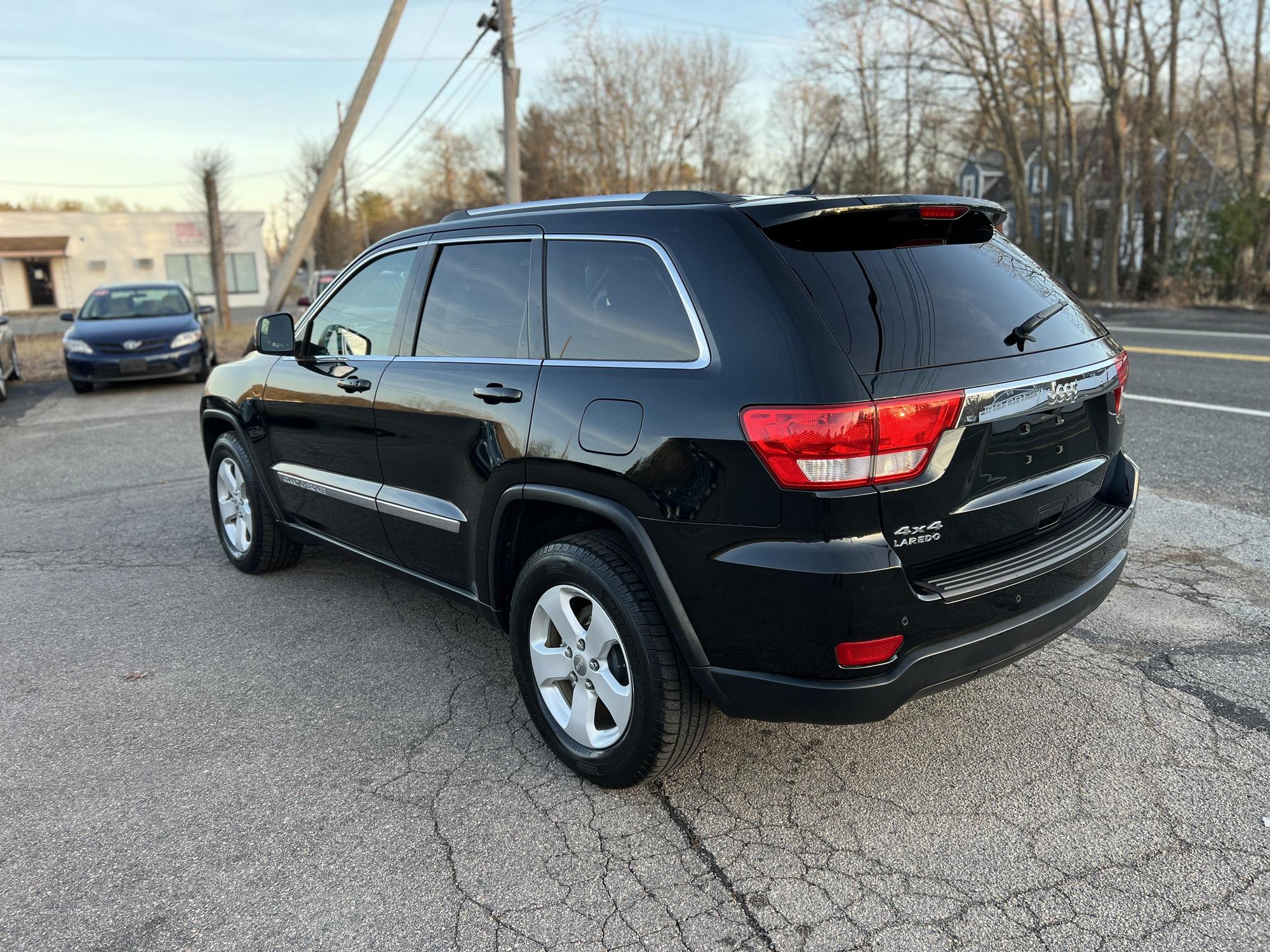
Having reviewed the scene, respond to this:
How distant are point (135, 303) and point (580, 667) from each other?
1344 cm

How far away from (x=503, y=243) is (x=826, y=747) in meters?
2.10

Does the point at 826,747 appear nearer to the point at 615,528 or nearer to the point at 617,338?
the point at 615,528

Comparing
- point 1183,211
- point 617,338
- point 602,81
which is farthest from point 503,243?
point 602,81

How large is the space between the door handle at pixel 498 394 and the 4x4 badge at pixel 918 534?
129 centimetres

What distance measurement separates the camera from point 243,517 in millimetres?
5117

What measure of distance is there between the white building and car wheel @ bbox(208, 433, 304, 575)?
4682 cm

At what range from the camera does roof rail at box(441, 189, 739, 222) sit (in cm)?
282

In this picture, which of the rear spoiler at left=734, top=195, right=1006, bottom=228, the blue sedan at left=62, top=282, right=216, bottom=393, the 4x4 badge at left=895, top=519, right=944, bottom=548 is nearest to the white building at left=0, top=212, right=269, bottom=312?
the blue sedan at left=62, top=282, right=216, bottom=393

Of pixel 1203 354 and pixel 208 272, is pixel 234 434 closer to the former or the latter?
pixel 1203 354

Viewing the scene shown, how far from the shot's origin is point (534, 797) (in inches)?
115

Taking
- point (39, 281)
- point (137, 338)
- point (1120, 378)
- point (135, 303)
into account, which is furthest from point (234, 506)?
point (39, 281)

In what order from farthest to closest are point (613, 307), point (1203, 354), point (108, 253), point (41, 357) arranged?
point (108, 253) → point (41, 357) → point (1203, 354) → point (613, 307)

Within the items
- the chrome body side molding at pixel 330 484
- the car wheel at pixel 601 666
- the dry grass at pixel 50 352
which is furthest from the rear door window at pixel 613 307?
the dry grass at pixel 50 352

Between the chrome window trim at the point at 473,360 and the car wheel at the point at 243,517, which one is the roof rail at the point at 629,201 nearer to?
the chrome window trim at the point at 473,360
